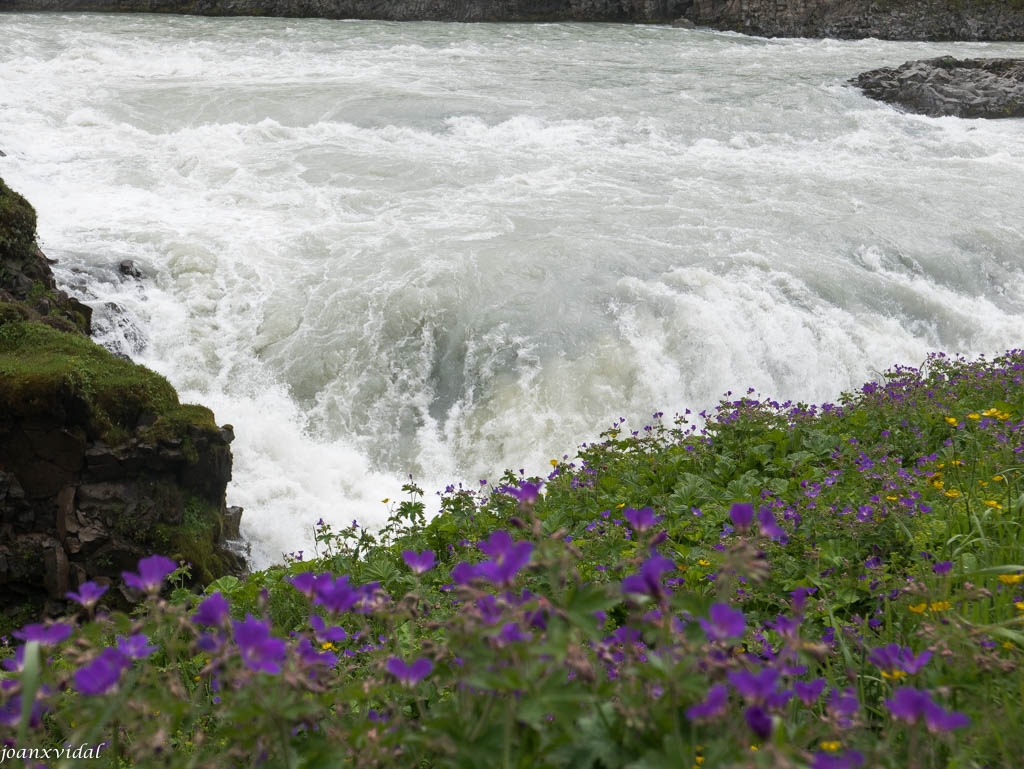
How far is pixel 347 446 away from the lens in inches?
347

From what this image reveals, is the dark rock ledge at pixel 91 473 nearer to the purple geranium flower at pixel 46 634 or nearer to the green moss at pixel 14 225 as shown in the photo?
the green moss at pixel 14 225

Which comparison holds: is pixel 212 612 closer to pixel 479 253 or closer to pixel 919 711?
pixel 919 711

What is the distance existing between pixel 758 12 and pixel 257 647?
137 ft

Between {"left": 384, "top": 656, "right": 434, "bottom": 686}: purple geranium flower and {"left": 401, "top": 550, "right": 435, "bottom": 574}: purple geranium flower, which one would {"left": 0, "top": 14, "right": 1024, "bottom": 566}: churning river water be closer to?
{"left": 401, "top": 550, "right": 435, "bottom": 574}: purple geranium flower

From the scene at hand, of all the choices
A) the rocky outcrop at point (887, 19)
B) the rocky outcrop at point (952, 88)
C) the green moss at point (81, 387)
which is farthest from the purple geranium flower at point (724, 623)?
the rocky outcrop at point (887, 19)

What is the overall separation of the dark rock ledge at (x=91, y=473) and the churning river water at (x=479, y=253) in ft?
3.94

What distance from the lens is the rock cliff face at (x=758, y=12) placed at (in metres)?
37.0

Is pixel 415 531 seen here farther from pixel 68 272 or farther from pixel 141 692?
pixel 68 272

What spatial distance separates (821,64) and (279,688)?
Answer: 96.8ft

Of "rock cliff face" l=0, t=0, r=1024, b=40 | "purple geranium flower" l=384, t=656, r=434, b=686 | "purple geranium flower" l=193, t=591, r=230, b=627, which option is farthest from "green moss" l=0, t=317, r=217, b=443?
"rock cliff face" l=0, t=0, r=1024, b=40

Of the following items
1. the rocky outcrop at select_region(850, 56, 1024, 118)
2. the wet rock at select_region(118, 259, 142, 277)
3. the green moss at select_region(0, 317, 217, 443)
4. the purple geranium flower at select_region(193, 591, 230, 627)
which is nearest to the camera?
the purple geranium flower at select_region(193, 591, 230, 627)

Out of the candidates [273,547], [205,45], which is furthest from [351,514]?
[205,45]

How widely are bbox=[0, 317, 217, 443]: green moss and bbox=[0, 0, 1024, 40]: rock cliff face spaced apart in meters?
35.1

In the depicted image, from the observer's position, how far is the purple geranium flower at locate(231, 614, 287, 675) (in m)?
1.42
